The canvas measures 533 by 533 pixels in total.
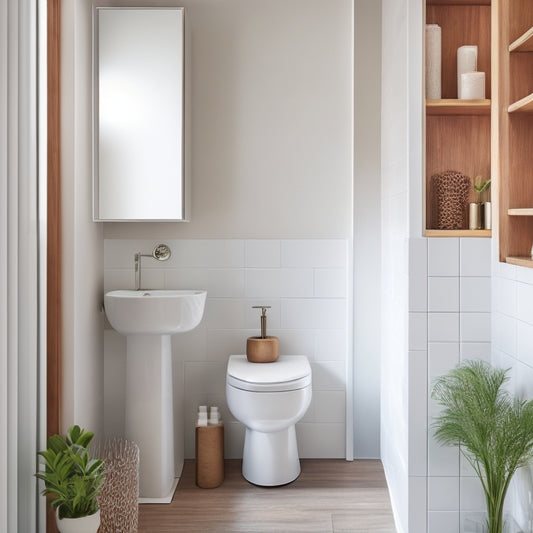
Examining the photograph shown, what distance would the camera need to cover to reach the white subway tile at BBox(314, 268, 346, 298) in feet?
10.7

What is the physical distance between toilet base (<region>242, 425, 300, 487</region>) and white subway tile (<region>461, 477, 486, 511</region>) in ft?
2.89

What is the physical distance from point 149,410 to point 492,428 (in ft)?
5.04

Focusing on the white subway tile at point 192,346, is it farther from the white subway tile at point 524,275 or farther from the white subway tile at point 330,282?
the white subway tile at point 524,275

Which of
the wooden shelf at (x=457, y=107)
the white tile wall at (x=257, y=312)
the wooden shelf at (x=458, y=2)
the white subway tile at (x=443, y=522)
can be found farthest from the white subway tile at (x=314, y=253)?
the white subway tile at (x=443, y=522)

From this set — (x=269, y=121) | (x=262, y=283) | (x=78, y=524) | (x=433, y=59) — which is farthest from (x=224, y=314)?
(x=433, y=59)

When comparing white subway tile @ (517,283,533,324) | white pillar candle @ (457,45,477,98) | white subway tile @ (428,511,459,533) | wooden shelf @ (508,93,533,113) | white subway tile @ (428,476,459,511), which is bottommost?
white subway tile @ (428,511,459,533)

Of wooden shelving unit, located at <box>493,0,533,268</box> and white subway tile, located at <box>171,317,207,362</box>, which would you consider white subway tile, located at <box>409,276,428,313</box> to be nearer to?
wooden shelving unit, located at <box>493,0,533,268</box>

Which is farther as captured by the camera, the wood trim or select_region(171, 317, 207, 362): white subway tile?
select_region(171, 317, 207, 362): white subway tile

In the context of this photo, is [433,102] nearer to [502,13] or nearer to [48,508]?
[502,13]

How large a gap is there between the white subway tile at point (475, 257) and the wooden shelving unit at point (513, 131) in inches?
4.2

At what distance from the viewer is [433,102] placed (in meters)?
2.32

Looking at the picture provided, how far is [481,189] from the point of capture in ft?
7.77

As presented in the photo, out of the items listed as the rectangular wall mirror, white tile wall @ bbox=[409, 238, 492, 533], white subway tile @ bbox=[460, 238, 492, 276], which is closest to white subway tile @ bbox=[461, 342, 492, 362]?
white tile wall @ bbox=[409, 238, 492, 533]

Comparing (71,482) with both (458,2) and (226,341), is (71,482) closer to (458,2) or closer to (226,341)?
(226,341)
